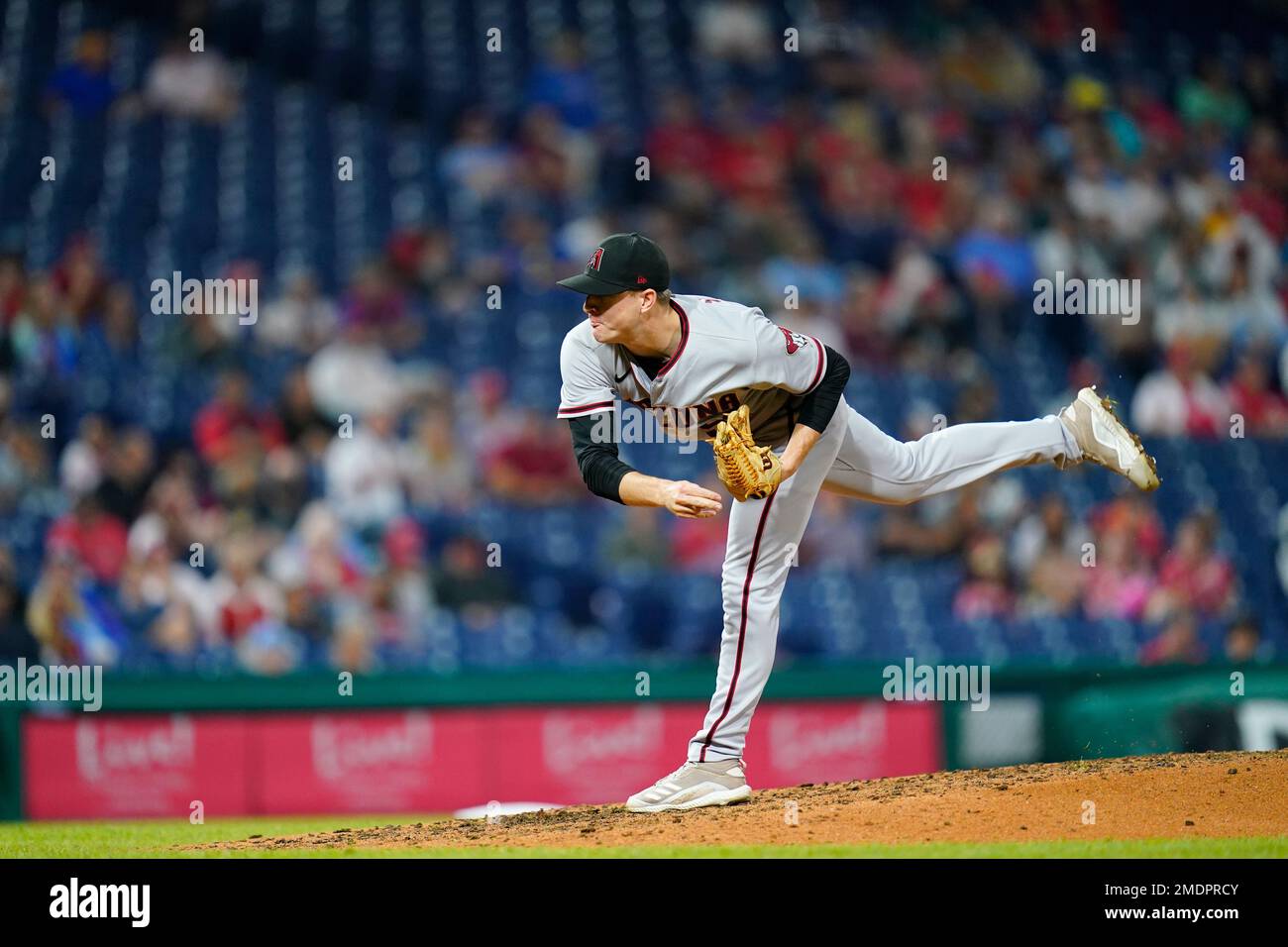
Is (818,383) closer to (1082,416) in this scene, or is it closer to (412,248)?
(1082,416)

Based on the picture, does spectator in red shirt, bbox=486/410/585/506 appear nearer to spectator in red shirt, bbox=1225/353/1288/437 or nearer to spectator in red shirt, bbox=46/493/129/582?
spectator in red shirt, bbox=46/493/129/582

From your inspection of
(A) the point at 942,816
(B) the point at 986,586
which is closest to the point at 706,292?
(B) the point at 986,586

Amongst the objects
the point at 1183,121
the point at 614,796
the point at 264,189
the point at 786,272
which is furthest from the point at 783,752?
the point at 1183,121

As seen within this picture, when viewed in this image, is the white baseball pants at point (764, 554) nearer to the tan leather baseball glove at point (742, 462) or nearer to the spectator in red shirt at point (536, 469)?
the tan leather baseball glove at point (742, 462)

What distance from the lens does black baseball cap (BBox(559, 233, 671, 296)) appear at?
17.7 feet

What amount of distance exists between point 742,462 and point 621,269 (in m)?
0.73

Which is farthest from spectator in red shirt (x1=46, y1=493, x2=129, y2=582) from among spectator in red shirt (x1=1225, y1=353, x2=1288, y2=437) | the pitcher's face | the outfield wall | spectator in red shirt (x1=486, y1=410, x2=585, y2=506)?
spectator in red shirt (x1=1225, y1=353, x2=1288, y2=437)

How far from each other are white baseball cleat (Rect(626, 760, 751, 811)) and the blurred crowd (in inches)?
169

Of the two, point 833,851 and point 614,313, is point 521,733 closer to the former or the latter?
point 614,313

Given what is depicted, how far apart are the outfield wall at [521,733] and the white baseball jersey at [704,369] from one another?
3.48 metres

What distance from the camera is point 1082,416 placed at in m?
6.57

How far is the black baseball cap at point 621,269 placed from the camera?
541 cm

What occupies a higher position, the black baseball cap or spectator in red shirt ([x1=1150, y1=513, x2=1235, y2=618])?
the black baseball cap
